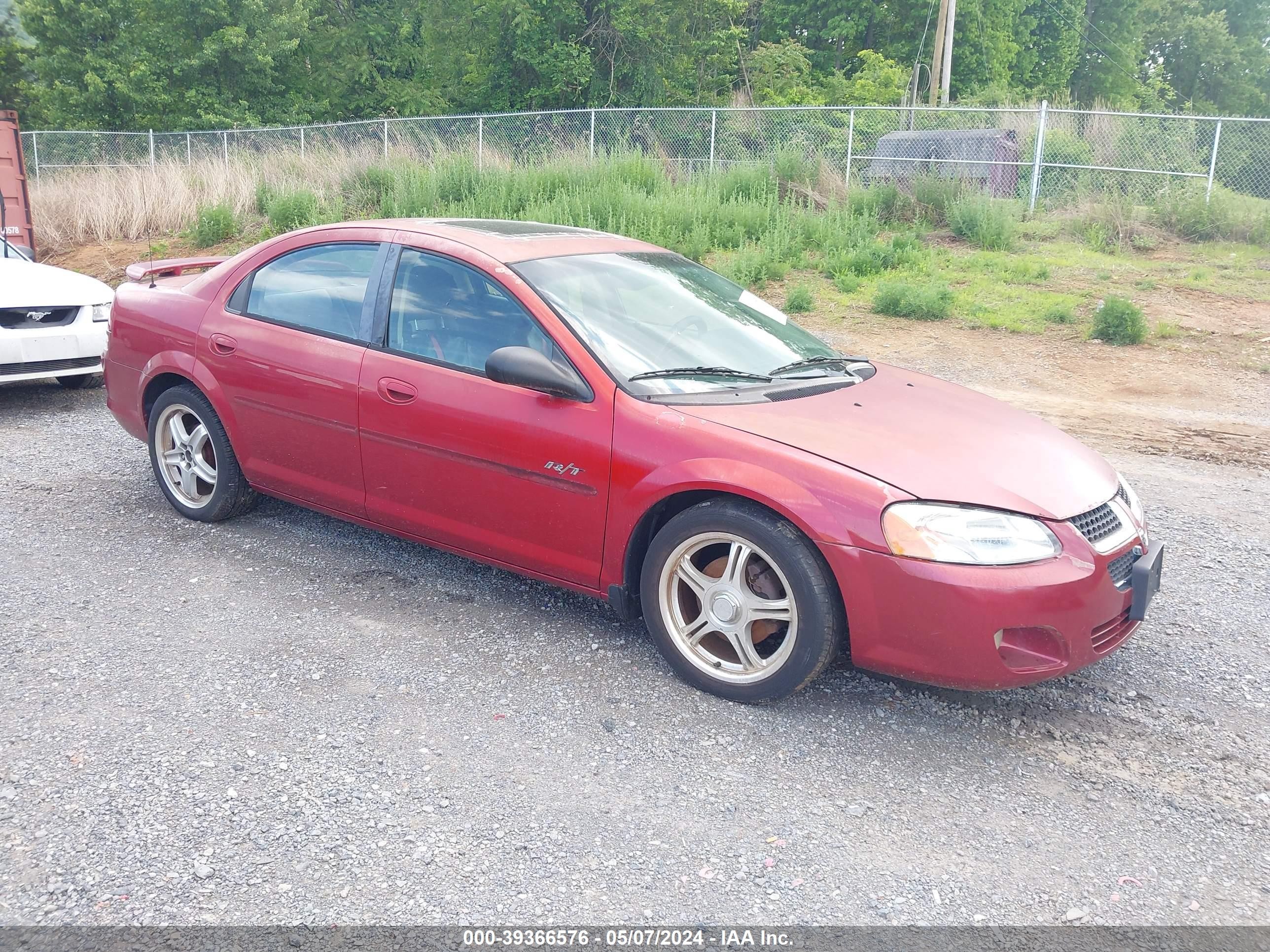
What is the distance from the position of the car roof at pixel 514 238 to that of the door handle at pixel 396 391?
0.64 metres

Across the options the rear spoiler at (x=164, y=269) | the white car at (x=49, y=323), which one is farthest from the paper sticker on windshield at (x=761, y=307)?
the white car at (x=49, y=323)

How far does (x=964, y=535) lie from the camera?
10.8 feet

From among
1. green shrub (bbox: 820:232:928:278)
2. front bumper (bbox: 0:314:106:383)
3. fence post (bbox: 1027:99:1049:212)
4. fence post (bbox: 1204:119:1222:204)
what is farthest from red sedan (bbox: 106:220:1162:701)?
fence post (bbox: 1027:99:1049:212)

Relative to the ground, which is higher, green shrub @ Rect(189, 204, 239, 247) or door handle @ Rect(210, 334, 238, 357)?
door handle @ Rect(210, 334, 238, 357)

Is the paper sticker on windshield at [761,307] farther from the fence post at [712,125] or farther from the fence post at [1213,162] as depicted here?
the fence post at [712,125]

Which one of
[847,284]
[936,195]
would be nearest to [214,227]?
[847,284]

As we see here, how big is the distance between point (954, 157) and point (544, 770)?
1611 cm

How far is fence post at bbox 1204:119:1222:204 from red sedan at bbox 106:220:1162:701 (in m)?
13.7

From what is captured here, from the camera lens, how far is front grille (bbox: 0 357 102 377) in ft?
24.8

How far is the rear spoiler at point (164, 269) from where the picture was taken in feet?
19.3

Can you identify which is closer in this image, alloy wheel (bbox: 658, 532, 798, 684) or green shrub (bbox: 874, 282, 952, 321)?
alloy wheel (bbox: 658, 532, 798, 684)

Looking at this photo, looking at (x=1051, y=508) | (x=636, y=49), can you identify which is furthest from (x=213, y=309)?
(x=636, y=49)

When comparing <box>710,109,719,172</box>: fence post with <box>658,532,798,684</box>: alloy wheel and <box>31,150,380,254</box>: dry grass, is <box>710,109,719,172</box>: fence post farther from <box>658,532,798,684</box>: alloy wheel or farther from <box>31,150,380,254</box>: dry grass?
<box>658,532,798,684</box>: alloy wheel

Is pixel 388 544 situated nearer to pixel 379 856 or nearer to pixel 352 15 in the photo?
pixel 379 856
